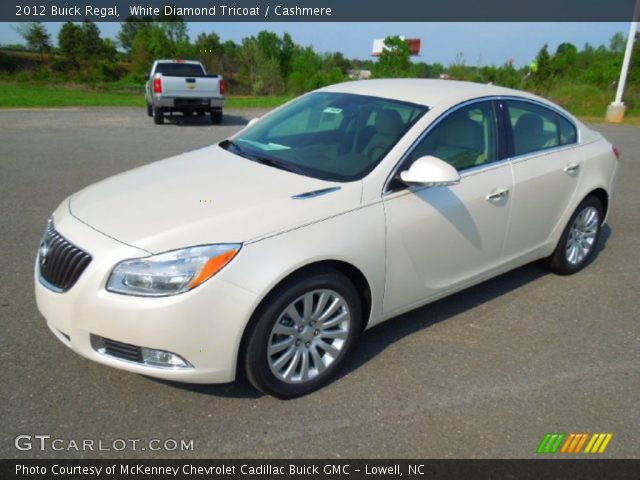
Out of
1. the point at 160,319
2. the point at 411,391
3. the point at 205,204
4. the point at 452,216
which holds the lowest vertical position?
the point at 411,391

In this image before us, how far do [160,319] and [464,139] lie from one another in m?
2.36

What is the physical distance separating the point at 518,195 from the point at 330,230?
1.70 metres

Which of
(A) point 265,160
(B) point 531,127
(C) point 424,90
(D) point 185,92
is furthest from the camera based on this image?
(D) point 185,92

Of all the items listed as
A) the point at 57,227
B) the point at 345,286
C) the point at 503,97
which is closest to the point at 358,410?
the point at 345,286

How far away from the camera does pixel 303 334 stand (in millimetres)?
2939

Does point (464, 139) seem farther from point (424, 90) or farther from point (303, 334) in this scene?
point (303, 334)

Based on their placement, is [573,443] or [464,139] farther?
[464,139]

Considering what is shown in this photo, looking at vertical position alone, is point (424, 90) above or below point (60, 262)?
above

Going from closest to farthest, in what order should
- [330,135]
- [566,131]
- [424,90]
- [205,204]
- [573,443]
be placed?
[573,443] < [205,204] < [330,135] < [424,90] < [566,131]

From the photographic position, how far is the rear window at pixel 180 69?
53.6ft

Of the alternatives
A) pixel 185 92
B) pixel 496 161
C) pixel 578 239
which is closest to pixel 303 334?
pixel 496 161

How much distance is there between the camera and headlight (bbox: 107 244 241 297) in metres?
2.55
